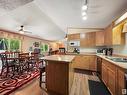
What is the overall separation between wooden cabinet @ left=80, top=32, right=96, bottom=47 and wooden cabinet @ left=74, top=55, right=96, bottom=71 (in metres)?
0.74

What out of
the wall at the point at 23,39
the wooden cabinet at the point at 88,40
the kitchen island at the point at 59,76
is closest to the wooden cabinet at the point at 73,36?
the wooden cabinet at the point at 88,40

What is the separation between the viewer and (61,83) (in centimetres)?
248

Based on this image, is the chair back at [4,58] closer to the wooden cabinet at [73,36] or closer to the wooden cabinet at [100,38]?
the wooden cabinet at [73,36]

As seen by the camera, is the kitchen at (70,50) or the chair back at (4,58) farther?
the chair back at (4,58)

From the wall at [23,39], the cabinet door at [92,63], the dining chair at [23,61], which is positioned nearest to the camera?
the dining chair at [23,61]

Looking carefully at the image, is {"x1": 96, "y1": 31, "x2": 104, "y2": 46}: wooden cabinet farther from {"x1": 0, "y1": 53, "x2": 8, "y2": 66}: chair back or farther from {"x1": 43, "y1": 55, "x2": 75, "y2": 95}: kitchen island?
{"x1": 0, "y1": 53, "x2": 8, "y2": 66}: chair back

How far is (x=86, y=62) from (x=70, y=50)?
1.32m

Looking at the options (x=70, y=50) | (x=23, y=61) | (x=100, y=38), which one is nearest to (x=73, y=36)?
(x=70, y=50)

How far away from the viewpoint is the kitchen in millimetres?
2480

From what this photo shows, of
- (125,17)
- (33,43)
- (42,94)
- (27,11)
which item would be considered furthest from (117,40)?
(33,43)

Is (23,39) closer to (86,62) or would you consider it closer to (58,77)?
(86,62)

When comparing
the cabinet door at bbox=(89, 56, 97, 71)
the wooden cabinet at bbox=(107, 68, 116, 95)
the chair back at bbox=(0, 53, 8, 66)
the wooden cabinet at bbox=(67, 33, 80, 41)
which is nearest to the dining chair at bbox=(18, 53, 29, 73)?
the chair back at bbox=(0, 53, 8, 66)

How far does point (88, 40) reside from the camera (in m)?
5.43

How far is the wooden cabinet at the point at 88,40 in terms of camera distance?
17.5ft
